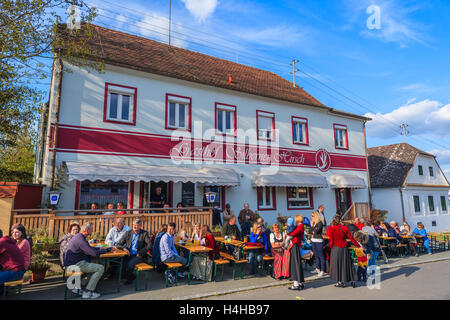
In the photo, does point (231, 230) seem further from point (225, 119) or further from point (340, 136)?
point (340, 136)

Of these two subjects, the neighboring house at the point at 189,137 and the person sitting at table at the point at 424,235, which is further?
the person sitting at table at the point at 424,235

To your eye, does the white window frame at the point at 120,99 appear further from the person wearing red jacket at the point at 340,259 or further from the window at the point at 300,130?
the window at the point at 300,130

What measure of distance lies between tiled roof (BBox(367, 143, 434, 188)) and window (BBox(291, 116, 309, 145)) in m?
11.4

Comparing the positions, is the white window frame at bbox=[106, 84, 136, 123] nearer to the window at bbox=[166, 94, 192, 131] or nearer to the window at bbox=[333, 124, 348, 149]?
the window at bbox=[166, 94, 192, 131]

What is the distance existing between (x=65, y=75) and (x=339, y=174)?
16.1 meters

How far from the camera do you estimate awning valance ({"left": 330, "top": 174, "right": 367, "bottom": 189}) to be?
56.7 feet

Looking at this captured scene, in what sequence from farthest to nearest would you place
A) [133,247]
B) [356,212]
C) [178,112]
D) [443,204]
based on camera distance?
[443,204] < [356,212] < [178,112] < [133,247]

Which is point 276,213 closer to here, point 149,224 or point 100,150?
point 149,224

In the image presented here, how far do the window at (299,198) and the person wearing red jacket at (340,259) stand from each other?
890 centimetres

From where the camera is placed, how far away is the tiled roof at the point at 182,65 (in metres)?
12.6

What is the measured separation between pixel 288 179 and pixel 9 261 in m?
12.1

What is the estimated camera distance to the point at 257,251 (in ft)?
26.9

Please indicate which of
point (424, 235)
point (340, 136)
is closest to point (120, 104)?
point (424, 235)

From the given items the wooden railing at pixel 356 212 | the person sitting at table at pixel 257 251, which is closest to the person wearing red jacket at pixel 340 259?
the person sitting at table at pixel 257 251
